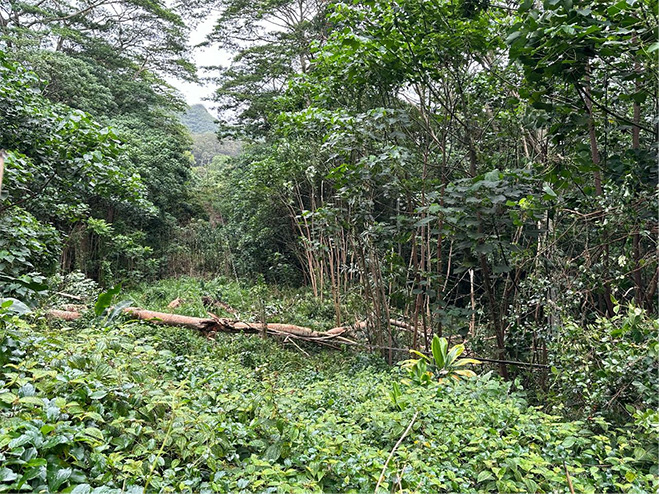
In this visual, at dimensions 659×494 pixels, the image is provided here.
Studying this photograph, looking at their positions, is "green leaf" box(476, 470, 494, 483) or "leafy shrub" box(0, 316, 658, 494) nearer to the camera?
"leafy shrub" box(0, 316, 658, 494)

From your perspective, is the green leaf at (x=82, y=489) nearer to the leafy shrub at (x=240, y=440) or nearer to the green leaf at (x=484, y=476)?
the leafy shrub at (x=240, y=440)

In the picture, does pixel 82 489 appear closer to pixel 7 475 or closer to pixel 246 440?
pixel 7 475

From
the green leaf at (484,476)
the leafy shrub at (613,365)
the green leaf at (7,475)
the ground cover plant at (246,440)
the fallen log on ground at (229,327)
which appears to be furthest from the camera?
the fallen log on ground at (229,327)

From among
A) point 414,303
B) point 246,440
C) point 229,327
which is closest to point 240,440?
point 246,440

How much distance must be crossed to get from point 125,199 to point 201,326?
183cm

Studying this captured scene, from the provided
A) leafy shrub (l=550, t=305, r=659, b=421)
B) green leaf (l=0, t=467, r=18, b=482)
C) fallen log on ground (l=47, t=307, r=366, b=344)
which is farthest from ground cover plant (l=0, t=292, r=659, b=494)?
fallen log on ground (l=47, t=307, r=366, b=344)

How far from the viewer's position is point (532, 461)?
4.70ft

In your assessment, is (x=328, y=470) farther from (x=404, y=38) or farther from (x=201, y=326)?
(x=201, y=326)

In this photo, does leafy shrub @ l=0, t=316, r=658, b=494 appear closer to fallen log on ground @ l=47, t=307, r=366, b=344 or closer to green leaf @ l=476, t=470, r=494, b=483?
green leaf @ l=476, t=470, r=494, b=483

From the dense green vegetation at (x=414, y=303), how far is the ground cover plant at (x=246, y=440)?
0.04ft

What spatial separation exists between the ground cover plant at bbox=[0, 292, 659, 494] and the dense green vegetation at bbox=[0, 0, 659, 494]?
0.01 m

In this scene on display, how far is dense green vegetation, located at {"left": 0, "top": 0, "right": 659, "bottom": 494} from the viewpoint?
4.96ft

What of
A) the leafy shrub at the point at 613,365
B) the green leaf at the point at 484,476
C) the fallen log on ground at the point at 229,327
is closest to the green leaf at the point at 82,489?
the green leaf at the point at 484,476

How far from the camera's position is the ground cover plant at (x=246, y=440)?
1319 millimetres
